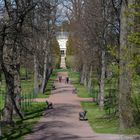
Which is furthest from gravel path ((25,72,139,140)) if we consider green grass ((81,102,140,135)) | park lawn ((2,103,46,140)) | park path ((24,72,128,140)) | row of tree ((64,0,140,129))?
row of tree ((64,0,140,129))

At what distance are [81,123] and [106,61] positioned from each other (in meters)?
9.31

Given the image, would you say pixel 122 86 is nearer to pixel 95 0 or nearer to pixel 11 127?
pixel 11 127

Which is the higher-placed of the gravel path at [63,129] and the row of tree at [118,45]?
the row of tree at [118,45]

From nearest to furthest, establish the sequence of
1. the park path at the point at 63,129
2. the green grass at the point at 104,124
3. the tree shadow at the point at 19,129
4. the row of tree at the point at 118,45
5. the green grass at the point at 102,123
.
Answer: the row of tree at the point at 118,45 → the park path at the point at 63,129 → the tree shadow at the point at 19,129 → the green grass at the point at 104,124 → the green grass at the point at 102,123

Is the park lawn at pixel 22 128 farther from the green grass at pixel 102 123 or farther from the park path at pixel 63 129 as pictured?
the green grass at pixel 102 123

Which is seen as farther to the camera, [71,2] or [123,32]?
[71,2]

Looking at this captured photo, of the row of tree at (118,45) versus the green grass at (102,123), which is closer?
the row of tree at (118,45)

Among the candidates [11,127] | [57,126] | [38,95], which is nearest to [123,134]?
[57,126]

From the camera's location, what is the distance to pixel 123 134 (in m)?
21.3

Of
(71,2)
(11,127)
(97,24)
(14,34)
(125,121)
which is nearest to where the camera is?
(14,34)

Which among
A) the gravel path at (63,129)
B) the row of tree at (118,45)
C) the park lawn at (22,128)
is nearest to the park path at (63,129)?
the gravel path at (63,129)

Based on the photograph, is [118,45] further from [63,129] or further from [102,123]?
[63,129]

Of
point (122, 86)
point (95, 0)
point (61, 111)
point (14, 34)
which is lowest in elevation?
point (61, 111)

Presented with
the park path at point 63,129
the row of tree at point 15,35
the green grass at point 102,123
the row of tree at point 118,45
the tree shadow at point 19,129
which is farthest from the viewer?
the green grass at point 102,123
